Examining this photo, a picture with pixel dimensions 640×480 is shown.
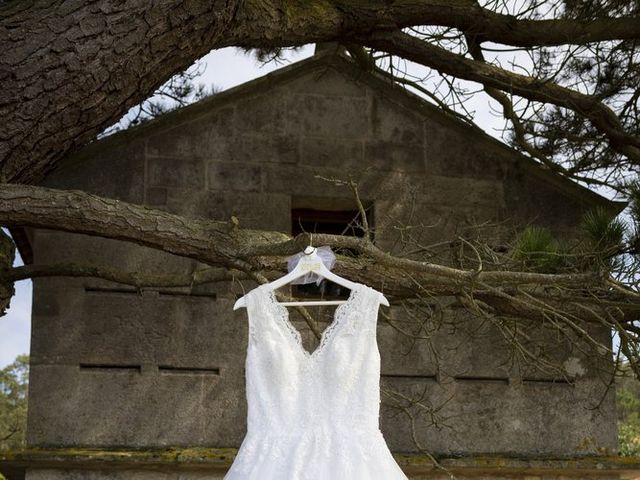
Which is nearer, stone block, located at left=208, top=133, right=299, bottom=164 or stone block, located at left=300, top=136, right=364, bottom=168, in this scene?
stone block, located at left=208, top=133, right=299, bottom=164

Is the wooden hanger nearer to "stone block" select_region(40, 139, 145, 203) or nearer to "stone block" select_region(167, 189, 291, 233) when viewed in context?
"stone block" select_region(167, 189, 291, 233)

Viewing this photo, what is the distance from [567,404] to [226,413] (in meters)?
2.49

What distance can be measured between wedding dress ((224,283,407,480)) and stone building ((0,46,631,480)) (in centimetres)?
259

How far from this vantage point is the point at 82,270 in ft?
20.7

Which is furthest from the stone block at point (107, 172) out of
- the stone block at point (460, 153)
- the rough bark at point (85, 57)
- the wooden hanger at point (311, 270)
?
the wooden hanger at point (311, 270)

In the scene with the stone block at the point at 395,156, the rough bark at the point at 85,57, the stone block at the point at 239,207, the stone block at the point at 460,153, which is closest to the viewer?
the rough bark at the point at 85,57

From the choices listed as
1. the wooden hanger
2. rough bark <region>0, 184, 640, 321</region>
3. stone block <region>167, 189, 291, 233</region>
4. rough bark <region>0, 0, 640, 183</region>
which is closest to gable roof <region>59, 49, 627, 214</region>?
stone block <region>167, 189, 291, 233</region>

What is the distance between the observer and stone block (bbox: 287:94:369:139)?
766 cm

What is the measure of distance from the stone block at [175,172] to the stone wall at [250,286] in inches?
0.4

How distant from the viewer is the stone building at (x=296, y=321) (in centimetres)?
693

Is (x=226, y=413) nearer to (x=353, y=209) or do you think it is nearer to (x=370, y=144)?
(x=353, y=209)

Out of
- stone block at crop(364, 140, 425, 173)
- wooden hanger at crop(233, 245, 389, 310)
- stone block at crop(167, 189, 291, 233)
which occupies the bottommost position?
wooden hanger at crop(233, 245, 389, 310)

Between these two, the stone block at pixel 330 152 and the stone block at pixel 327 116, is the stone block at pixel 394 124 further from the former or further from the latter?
the stone block at pixel 330 152

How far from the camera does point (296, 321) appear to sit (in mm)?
7289
